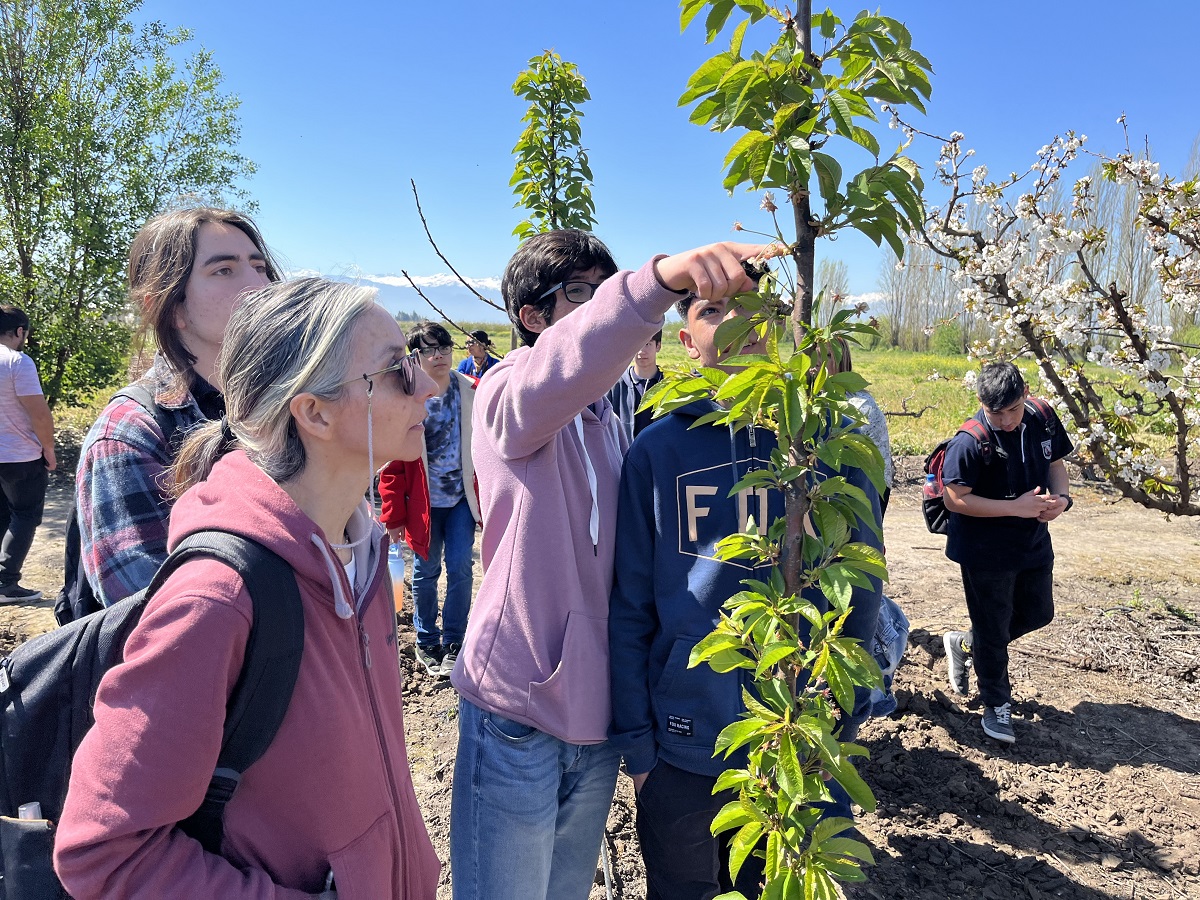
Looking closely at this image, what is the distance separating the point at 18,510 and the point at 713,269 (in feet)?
20.7

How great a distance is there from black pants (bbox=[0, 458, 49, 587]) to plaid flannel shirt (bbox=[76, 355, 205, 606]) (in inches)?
200

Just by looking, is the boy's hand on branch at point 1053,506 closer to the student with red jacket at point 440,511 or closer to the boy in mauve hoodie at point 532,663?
the boy in mauve hoodie at point 532,663

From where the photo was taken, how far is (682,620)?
5.57ft

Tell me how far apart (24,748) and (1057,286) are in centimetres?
623

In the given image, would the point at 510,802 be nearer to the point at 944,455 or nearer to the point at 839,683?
the point at 839,683

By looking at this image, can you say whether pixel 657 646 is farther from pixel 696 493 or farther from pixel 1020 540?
pixel 1020 540

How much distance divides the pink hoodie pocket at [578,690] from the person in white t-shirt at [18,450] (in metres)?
5.28

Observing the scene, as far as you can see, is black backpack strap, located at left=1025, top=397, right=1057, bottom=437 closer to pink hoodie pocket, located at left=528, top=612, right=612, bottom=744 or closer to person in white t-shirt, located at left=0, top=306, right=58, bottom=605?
pink hoodie pocket, located at left=528, top=612, right=612, bottom=744

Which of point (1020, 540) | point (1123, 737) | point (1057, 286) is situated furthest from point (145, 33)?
point (1123, 737)

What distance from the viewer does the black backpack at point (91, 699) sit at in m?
1.07

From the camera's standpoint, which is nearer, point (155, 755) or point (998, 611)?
point (155, 755)

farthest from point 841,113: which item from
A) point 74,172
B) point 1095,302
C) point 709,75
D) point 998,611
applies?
point 74,172

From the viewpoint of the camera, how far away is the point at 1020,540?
12.6 feet

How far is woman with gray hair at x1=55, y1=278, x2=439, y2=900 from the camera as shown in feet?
3.25
